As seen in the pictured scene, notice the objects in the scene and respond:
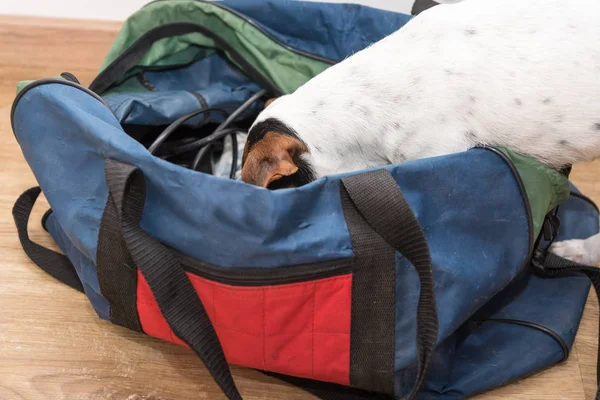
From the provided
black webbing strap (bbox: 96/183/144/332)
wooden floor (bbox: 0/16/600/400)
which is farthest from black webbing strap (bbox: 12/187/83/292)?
black webbing strap (bbox: 96/183/144/332)

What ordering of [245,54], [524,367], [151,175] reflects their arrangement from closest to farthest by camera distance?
[151,175], [524,367], [245,54]

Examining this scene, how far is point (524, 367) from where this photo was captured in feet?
3.70

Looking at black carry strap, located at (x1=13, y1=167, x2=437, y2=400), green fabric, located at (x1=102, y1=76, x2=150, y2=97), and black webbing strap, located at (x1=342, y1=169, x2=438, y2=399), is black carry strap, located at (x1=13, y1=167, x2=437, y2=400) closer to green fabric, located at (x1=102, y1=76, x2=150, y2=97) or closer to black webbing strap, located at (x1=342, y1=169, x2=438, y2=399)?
black webbing strap, located at (x1=342, y1=169, x2=438, y2=399)

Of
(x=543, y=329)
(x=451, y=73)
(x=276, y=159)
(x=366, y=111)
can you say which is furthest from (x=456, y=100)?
(x=543, y=329)

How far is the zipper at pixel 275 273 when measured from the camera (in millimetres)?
942

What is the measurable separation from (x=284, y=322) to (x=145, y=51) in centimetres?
82

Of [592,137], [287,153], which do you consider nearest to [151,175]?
[287,153]

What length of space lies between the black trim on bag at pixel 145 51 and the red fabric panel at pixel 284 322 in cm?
62

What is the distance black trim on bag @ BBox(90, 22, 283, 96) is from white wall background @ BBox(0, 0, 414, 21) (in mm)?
411

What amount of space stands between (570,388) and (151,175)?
86 cm

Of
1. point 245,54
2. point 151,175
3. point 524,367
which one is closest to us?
point 151,175

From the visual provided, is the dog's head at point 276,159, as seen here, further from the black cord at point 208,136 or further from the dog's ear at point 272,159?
the black cord at point 208,136

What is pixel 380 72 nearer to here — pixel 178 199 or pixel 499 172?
pixel 499 172

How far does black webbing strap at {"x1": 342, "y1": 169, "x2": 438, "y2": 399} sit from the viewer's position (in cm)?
88
